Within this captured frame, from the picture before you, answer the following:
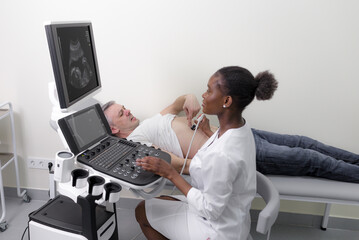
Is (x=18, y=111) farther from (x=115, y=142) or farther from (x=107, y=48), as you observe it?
(x=115, y=142)

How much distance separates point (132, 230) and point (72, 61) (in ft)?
4.25

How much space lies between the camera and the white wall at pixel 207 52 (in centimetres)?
203

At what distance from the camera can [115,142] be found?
1.50 meters

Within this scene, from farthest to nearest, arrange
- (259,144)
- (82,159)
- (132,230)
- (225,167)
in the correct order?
(132,230) → (259,144) → (82,159) → (225,167)

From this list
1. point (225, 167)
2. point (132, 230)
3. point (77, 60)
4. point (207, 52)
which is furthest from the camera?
point (132, 230)

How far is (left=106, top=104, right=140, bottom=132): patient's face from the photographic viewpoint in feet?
6.57

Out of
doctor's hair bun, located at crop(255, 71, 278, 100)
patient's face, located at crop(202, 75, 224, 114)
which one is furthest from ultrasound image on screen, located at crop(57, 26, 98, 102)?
doctor's hair bun, located at crop(255, 71, 278, 100)

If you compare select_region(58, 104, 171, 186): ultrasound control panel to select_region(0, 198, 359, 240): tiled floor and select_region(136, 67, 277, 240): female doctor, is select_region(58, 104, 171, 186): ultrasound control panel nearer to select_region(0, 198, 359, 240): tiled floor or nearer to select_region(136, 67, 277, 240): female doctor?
select_region(136, 67, 277, 240): female doctor

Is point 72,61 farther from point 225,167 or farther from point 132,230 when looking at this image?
point 132,230

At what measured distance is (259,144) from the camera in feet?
6.47

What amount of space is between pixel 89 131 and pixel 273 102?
4.09 feet

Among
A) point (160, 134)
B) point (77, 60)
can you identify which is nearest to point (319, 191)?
point (160, 134)

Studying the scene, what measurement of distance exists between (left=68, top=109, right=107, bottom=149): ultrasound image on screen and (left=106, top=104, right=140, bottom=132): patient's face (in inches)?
18.4

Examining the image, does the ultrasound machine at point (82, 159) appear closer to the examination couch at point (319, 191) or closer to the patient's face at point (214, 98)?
the patient's face at point (214, 98)
